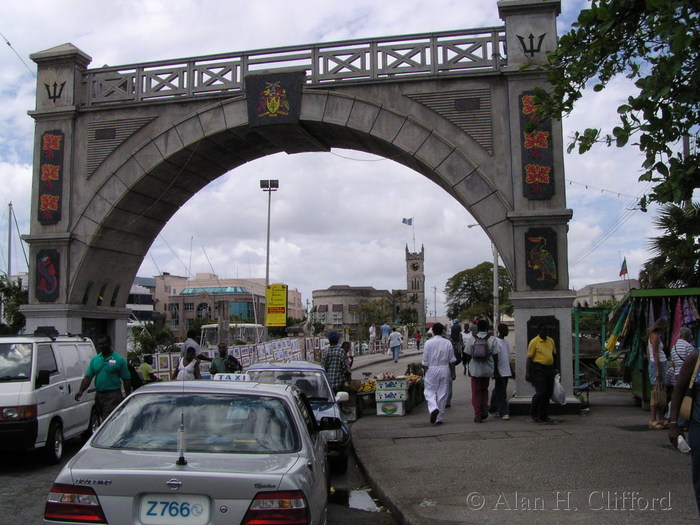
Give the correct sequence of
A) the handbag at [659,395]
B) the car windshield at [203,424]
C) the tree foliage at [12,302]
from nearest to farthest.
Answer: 1. the car windshield at [203,424]
2. the handbag at [659,395]
3. the tree foliage at [12,302]

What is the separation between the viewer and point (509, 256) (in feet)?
47.7

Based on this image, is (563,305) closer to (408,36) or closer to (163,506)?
(408,36)

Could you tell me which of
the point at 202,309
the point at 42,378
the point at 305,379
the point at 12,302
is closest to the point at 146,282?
the point at 202,309

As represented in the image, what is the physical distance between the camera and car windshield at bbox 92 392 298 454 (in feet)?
16.0

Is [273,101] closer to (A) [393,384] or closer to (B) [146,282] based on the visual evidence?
(A) [393,384]

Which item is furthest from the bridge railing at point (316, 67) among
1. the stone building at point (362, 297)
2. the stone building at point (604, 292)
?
the stone building at point (362, 297)

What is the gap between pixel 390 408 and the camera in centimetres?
1405

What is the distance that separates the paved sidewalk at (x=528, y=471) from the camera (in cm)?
631

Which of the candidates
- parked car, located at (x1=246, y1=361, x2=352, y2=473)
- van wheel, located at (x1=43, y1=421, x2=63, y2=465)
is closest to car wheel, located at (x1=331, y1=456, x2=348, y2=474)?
parked car, located at (x1=246, y1=361, x2=352, y2=473)

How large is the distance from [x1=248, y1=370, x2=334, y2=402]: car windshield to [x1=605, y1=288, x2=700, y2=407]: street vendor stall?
6422 millimetres

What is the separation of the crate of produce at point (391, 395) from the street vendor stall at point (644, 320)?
4.35 m

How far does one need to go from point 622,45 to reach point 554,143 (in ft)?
22.8

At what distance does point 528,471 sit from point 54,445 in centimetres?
673

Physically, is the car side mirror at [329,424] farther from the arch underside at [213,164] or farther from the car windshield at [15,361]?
the arch underside at [213,164]
